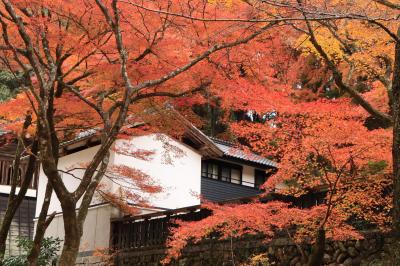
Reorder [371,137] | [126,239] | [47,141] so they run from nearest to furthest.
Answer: [47,141], [371,137], [126,239]

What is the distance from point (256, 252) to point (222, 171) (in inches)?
453

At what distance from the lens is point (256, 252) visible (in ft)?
46.1

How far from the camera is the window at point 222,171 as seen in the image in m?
24.7

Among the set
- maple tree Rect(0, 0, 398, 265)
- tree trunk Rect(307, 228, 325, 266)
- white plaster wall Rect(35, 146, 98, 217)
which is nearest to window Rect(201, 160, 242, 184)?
white plaster wall Rect(35, 146, 98, 217)

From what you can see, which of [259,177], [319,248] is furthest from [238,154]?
[319,248]

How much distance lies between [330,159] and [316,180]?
1.36 metres

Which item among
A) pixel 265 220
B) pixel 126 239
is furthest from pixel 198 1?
pixel 126 239

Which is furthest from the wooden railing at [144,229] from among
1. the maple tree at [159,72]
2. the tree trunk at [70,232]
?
the tree trunk at [70,232]

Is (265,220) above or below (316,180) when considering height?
below

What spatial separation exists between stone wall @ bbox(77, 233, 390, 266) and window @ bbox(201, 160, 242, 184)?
732 centimetres

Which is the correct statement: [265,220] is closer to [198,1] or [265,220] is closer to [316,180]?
[316,180]

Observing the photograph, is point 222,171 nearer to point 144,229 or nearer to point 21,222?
point 144,229

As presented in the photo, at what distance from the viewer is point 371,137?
35.7 ft

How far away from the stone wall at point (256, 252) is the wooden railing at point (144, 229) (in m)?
0.29
